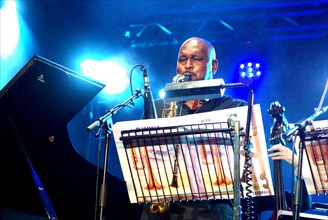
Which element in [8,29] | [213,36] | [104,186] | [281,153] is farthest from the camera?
[213,36]

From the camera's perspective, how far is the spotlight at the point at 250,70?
7.42m

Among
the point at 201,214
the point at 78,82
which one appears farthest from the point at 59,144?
the point at 201,214

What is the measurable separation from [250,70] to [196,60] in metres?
3.77

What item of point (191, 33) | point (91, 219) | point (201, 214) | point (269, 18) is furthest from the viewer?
point (191, 33)

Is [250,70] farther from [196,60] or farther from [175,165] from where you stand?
[175,165]

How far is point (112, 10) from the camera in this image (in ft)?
25.5

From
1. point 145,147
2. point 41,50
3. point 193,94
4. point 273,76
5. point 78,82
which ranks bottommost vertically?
point 145,147

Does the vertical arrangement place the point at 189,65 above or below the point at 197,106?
above

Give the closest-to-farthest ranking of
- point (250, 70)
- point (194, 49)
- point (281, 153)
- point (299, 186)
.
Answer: point (299, 186), point (281, 153), point (194, 49), point (250, 70)

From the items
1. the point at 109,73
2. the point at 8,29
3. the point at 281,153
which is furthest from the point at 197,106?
the point at 109,73

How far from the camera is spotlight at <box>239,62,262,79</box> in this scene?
742cm

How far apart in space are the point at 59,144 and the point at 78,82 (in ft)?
2.31

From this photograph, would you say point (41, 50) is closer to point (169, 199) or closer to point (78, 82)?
point (78, 82)

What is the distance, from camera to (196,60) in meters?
3.88
